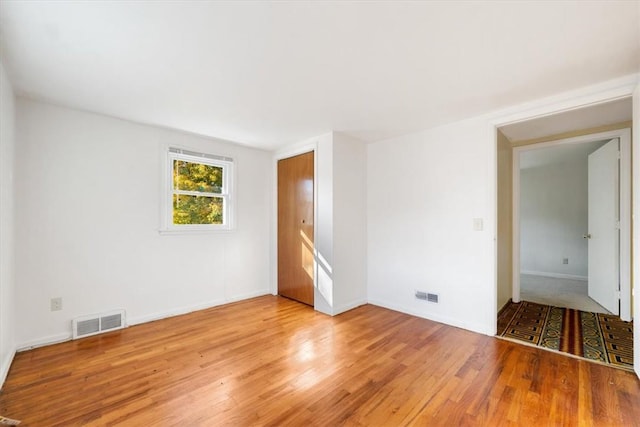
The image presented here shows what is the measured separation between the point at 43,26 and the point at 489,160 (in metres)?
3.58

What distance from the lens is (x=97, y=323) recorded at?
285cm

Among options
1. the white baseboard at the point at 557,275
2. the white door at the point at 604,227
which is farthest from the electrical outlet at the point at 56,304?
the white baseboard at the point at 557,275

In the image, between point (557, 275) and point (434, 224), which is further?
point (557, 275)

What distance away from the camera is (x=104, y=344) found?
8.67 ft

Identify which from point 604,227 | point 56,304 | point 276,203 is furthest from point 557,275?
point 56,304

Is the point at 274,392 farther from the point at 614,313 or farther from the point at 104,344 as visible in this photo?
the point at 614,313

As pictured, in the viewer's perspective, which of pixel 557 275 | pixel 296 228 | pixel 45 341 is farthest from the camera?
pixel 557 275

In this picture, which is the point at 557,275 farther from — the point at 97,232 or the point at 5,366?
the point at 5,366

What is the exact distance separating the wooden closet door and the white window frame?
2.49 feet

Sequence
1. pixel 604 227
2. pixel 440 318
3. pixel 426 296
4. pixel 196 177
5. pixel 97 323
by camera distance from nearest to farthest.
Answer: pixel 97 323 → pixel 440 318 → pixel 426 296 → pixel 604 227 → pixel 196 177

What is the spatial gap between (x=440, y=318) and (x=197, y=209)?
3.32 m

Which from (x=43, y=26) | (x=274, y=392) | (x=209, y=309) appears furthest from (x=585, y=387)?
(x=43, y=26)

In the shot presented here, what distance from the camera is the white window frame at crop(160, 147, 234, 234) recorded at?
3393 millimetres

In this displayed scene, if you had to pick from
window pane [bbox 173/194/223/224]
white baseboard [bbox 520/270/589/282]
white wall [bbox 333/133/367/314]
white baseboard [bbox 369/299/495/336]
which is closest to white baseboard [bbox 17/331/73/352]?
window pane [bbox 173/194/223/224]
